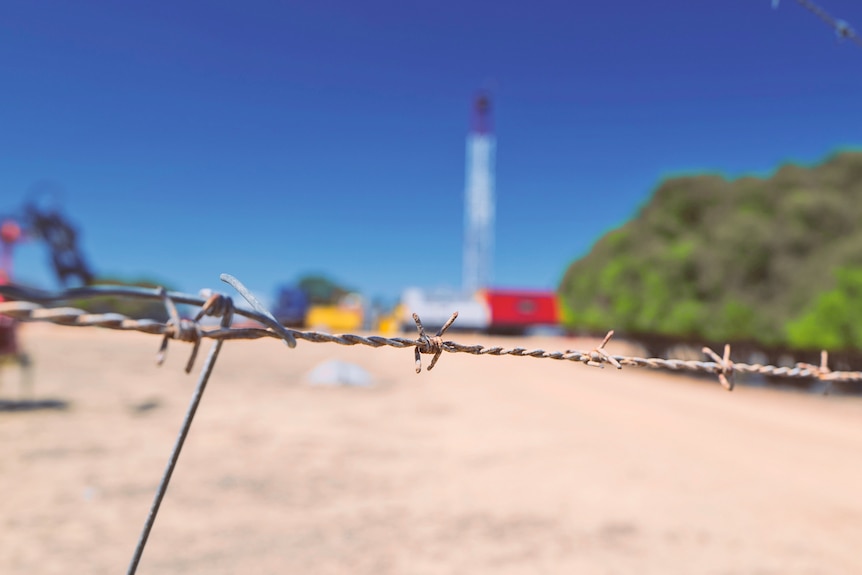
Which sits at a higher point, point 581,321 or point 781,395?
point 581,321

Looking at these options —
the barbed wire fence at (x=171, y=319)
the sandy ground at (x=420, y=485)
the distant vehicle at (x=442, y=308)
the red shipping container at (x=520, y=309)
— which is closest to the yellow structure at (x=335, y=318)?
the distant vehicle at (x=442, y=308)

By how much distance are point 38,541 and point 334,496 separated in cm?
242

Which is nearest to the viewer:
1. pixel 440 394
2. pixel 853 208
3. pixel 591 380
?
pixel 440 394

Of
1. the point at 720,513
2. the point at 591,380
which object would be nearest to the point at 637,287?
the point at 591,380

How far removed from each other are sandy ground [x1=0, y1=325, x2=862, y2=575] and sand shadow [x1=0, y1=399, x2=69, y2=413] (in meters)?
0.11

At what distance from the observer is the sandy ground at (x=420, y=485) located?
4.75 m

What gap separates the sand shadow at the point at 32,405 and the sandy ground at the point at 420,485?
11cm

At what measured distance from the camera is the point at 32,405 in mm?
9930

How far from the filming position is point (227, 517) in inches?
209

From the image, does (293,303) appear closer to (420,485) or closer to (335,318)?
(335,318)

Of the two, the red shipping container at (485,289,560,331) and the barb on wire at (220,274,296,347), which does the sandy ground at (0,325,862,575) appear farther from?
the red shipping container at (485,289,560,331)

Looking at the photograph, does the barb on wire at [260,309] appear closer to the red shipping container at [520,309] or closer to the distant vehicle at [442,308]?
the distant vehicle at [442,308]

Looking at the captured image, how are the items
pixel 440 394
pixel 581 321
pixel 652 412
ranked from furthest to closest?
pixel 581 321, pixel 440 394, pixel 652 412

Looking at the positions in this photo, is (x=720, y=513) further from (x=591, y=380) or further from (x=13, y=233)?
(x=13, y=233)
